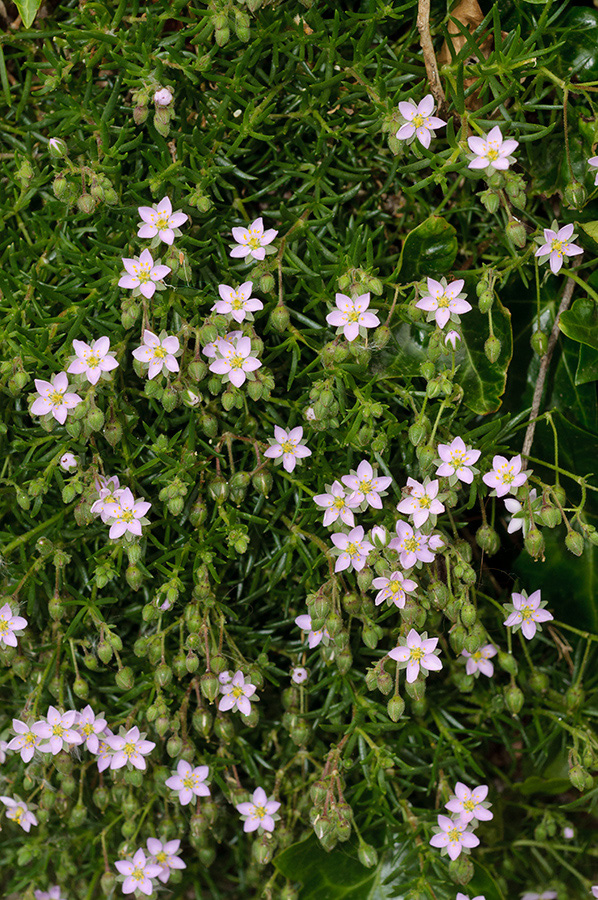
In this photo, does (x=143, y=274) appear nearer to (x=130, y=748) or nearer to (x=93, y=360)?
(x=93, y=360)

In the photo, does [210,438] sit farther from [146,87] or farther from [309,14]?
[309,14]

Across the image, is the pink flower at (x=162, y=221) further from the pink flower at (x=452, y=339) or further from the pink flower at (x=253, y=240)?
the pink flower at (x=452, y=339)

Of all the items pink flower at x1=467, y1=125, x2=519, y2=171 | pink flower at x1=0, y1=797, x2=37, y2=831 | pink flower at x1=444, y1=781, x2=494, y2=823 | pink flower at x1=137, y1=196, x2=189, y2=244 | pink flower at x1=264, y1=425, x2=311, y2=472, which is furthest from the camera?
pink flower at x1=0, y1=797, x2=37, y2=831

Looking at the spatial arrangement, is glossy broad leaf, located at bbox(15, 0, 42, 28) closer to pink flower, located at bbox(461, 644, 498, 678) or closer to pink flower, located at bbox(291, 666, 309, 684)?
pink flower, located at bbox(291, 666, 309, 684)

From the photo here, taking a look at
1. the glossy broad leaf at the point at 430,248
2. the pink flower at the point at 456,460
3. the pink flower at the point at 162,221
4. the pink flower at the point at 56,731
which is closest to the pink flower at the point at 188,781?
the pink flower at the point at 56,731

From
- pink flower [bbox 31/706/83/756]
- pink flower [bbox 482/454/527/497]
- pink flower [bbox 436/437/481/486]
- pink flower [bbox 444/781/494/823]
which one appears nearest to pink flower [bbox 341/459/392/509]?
pink flower [bbox 436/437/481/486]

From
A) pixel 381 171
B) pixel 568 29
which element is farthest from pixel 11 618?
pixel 568 29

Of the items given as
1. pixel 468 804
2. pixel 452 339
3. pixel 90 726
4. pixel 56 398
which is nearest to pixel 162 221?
pixel 56 398
